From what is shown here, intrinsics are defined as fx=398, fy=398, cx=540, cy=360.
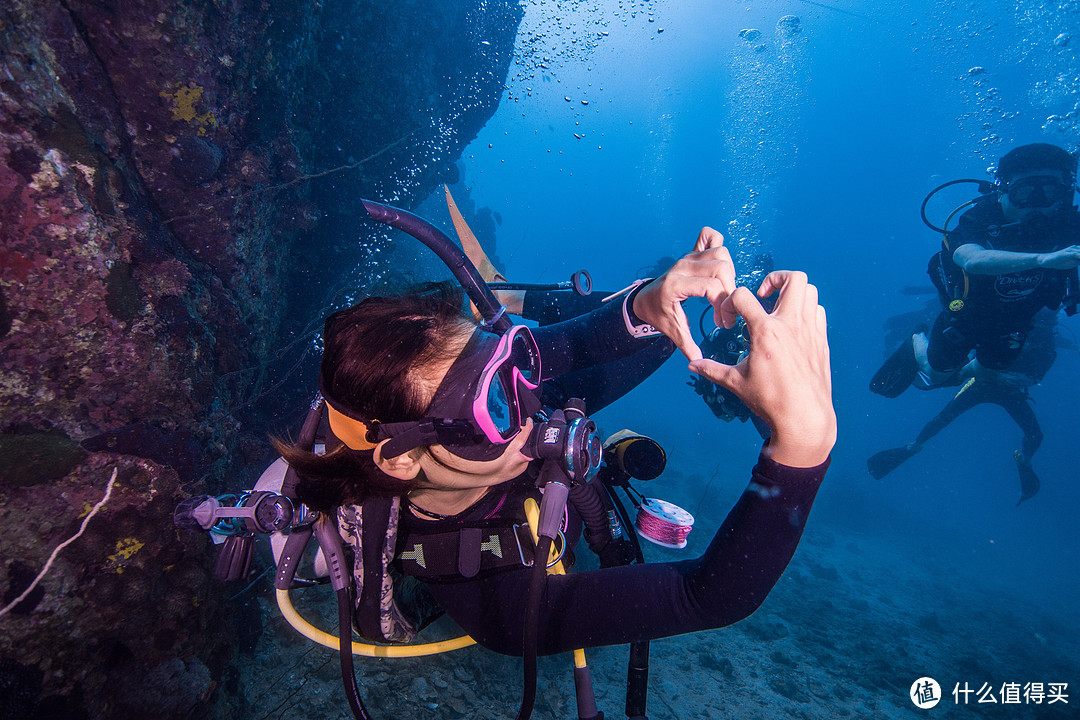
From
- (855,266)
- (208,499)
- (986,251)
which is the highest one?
(855,266)

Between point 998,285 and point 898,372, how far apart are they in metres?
4.21

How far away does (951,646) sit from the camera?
9016 mm

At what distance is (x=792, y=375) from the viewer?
42.6 inches

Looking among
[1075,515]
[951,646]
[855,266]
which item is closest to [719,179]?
[855,266]

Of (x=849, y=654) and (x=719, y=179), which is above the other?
(x=719, y=179)

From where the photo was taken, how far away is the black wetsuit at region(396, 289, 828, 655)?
3.98 feet

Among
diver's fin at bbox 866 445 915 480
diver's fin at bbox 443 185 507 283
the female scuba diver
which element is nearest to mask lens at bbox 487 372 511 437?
the female scuba diver

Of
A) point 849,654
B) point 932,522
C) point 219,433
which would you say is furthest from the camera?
point 932,522

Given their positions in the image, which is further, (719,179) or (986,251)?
(719,179)

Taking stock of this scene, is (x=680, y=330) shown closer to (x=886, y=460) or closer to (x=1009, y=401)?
(x=1009, y=401)

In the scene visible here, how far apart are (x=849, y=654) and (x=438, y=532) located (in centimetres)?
980

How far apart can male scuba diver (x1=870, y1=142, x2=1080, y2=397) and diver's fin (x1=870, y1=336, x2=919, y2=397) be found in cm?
219

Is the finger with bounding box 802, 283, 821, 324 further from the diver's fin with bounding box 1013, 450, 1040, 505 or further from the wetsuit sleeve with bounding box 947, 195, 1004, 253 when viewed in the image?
the diver's fin with bounding box 1013, 450, 1040, 505

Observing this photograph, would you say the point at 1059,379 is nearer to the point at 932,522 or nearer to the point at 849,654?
the point at 932,522
